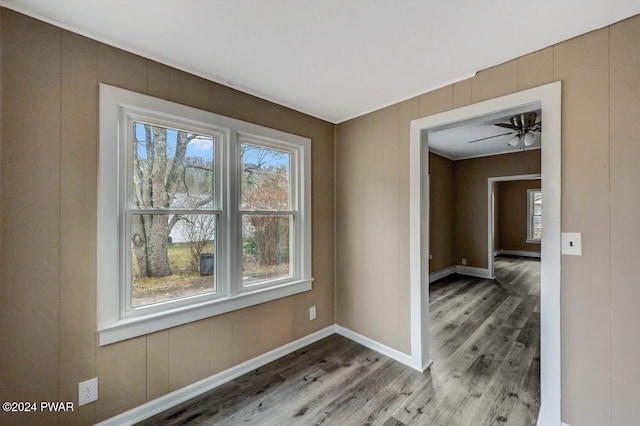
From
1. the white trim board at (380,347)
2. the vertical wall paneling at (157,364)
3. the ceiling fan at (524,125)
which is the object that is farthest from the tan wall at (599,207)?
the vertical wall paneling at (157,364)

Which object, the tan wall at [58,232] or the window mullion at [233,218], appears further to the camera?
the window mullion at [233,218]

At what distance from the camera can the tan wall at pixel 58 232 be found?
1.41 meters

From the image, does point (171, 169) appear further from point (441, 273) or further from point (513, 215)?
point (513, 215)

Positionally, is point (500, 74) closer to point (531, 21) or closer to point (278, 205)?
point (531, 21)

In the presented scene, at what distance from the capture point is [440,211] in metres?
5.57

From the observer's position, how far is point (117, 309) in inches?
67.3

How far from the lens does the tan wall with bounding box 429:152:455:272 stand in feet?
17.4

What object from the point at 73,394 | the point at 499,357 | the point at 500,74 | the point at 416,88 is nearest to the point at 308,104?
the point at 416,88

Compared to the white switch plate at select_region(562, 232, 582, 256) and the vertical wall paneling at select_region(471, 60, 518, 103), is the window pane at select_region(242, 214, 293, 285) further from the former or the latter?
the white switch plate at select_region(562, 232, 582, 256)

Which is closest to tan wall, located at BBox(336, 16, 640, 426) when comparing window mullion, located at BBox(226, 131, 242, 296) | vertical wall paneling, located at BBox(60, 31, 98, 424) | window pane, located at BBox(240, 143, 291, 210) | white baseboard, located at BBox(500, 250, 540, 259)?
window pane, located at BBox(240, 143, 291, 210)

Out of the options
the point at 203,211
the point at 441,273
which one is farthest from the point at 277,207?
the point at 441,273

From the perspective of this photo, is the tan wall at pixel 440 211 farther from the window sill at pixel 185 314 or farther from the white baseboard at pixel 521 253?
the white baseboard at pixel 521 253

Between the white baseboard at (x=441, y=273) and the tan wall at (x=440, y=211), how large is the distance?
7 cm

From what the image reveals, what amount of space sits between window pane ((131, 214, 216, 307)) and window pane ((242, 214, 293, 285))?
311 mm
